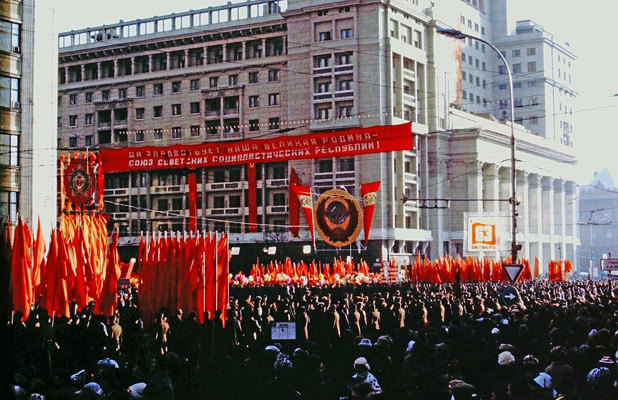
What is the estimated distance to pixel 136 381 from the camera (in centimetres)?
1077

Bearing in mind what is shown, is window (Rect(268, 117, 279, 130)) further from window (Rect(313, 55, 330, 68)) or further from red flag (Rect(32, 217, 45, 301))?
red flag (Rect(32, 217, 45, 301))

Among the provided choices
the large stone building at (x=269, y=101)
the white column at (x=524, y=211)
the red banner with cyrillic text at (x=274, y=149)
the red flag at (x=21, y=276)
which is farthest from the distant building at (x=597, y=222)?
the red flag at (x=21, y=276)

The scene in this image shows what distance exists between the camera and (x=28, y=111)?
33312mm

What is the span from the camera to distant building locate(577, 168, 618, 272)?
9588 cm

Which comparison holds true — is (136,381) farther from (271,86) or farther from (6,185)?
(271,86)

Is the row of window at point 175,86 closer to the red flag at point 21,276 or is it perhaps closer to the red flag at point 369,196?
the red flag at point 369,196

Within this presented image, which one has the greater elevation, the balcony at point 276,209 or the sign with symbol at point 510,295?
the balcony at point 276,209

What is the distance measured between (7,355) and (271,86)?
63.8 meters

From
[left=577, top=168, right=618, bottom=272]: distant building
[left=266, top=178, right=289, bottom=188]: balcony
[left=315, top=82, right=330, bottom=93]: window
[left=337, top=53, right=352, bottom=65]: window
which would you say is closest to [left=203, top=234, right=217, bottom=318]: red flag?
[left=266, top=178, right=289, bottom=188]: balcony

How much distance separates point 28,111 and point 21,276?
1333 centimetres

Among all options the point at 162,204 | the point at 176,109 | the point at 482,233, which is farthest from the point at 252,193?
the point at 482,233

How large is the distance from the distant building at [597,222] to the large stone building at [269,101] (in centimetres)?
2752

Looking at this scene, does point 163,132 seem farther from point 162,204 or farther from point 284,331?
point 284,331

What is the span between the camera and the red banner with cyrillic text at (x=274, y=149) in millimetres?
22125
